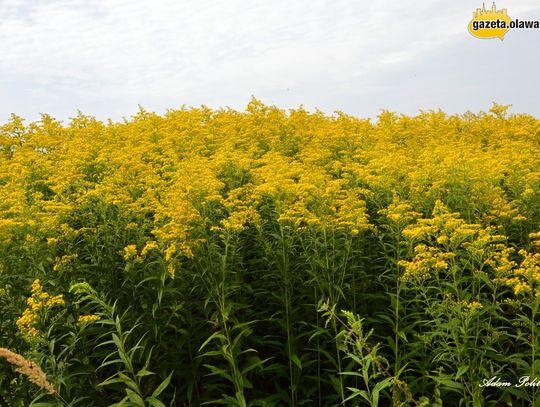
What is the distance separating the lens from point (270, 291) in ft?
14.0

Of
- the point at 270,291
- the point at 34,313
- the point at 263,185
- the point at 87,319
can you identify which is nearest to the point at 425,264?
the point at 270,291

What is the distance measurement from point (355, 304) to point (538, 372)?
1370mm

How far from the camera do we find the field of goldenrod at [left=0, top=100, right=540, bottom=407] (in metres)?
3.53

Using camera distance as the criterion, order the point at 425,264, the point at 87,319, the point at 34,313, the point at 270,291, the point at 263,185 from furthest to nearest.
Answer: the point at 263,185, the point at 270,291, the point at 425,264, the point at 34,313, the point at 87,319

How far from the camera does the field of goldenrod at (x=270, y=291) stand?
139 inches

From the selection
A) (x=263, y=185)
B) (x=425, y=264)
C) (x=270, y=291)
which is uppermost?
(x=263, y=185)

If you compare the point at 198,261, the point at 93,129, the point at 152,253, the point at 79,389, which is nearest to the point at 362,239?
the point at 198,261

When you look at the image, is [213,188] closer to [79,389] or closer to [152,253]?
[152,253]

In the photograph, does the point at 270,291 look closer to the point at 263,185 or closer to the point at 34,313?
the point at 263,185

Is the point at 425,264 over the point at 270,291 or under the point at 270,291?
over

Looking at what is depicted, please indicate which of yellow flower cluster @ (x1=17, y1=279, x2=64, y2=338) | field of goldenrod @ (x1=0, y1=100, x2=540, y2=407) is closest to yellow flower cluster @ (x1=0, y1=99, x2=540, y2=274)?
field of goldenrod @ (x1=0, y1=100, x2=540, y2=407)

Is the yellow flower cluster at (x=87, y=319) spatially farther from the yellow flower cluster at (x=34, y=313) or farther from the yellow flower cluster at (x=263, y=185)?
the yellow flower cluster at (x=263, y=185)

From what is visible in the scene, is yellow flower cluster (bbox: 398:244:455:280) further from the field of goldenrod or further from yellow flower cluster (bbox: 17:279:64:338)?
yellow flower cluster (bbox: 17:279:64:338)

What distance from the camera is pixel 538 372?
3.47m
